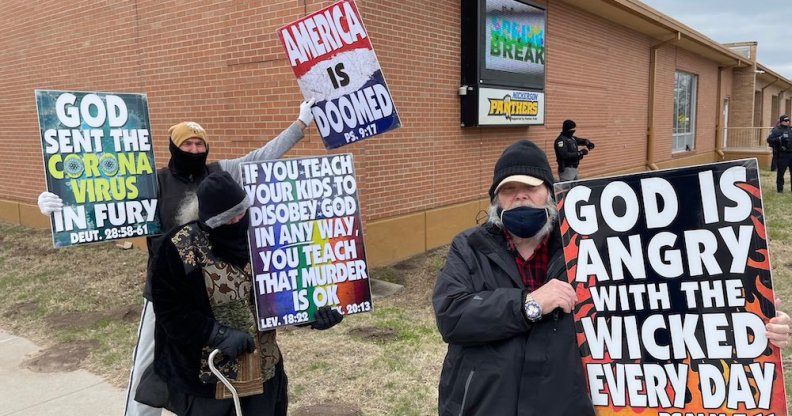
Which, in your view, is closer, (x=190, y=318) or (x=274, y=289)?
(x=190, y=318)

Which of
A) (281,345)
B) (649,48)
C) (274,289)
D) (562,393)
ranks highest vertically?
(649,48)

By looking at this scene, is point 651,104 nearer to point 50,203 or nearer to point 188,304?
point 50,203

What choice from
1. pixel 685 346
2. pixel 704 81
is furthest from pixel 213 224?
pixel 704 81

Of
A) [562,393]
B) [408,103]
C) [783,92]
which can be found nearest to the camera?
[562,393]

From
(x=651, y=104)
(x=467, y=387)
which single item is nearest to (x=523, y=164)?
(x=467, y=387)

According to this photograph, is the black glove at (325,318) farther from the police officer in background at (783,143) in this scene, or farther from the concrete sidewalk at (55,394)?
the police officer in background at (783,143)

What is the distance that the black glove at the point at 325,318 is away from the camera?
2752 mm

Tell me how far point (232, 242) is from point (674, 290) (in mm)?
1761

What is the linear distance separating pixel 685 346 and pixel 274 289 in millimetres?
1664

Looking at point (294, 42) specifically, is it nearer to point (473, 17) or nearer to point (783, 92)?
point (473, 17)

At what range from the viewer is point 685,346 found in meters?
1.97

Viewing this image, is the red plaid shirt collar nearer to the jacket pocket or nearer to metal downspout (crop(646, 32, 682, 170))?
the jacket pocket

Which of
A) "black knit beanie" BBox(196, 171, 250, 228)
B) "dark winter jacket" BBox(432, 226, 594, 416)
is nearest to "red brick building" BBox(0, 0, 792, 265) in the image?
"black knit beanie" BBox(196, 171, 250, 228)

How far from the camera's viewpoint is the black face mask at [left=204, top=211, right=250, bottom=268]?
2518 millimetres
